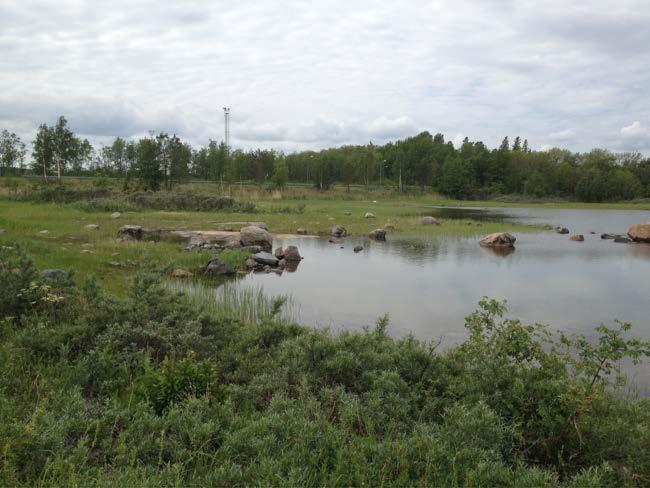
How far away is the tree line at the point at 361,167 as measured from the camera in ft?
217

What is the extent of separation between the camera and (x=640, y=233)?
3438 centimetres

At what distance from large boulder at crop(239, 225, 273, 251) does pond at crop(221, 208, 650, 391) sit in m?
1.93

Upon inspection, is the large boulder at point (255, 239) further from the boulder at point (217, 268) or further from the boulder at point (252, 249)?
the boulder at point (217, 268)

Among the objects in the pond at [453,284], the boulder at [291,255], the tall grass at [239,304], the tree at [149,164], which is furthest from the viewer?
the tree at [149,164]

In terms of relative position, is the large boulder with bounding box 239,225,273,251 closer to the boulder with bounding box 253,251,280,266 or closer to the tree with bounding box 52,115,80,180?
the boulder with bounding box 253,251,280,266

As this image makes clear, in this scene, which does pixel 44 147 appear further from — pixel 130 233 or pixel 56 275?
pixel 56 275

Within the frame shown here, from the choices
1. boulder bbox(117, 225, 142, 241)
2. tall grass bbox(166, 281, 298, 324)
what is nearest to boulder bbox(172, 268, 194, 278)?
tall grass bbox(166, 281, 298, 324)

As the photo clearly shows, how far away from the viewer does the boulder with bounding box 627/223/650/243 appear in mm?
34094

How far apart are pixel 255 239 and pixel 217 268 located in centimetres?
674

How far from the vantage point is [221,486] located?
14.2 feet

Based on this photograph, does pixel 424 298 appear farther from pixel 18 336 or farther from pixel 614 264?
pixel 614 264

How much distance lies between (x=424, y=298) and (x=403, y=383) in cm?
925

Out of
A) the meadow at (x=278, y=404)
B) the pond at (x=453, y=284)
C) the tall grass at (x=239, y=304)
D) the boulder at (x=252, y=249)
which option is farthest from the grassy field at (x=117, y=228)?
the pond at (x=453, y=284)

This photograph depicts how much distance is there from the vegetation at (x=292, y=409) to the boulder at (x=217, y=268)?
9909mm
